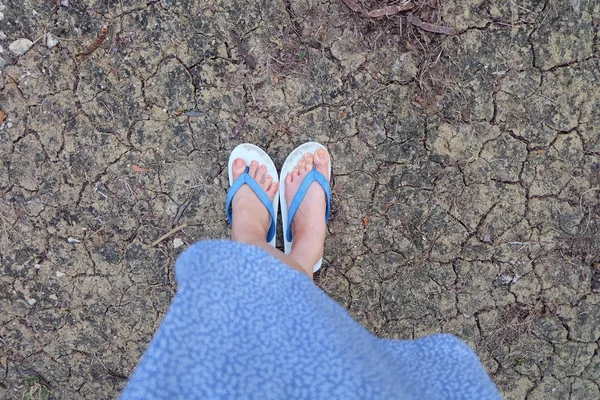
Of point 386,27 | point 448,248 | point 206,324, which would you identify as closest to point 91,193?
point 206,324

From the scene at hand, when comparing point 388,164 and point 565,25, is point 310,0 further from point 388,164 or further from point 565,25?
point 565,25

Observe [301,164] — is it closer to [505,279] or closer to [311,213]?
[311,213]

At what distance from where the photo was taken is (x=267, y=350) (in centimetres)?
121

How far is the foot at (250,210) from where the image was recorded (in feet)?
6.39

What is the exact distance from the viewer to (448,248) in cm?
207

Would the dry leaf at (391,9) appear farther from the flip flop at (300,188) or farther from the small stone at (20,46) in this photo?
the small stone at (20,46)

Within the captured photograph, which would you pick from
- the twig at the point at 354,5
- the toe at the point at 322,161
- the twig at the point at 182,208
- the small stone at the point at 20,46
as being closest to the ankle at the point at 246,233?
the twig at the point at 182,208

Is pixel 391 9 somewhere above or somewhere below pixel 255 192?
above

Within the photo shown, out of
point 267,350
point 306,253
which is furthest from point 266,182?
point 267,350

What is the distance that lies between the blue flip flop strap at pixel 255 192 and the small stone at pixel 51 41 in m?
0.96

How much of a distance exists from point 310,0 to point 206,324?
1.42 m

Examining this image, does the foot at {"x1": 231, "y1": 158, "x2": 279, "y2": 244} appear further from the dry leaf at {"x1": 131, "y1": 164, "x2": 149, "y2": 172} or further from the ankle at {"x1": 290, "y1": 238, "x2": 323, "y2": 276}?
the dry leaf at {"x1": 131, "y1": 164, "x2": 149, "y2": 172}

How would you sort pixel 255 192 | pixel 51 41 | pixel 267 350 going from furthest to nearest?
pixel 255 192 < pixel 51 41 < pixel 267 350

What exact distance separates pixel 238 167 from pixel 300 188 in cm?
29
